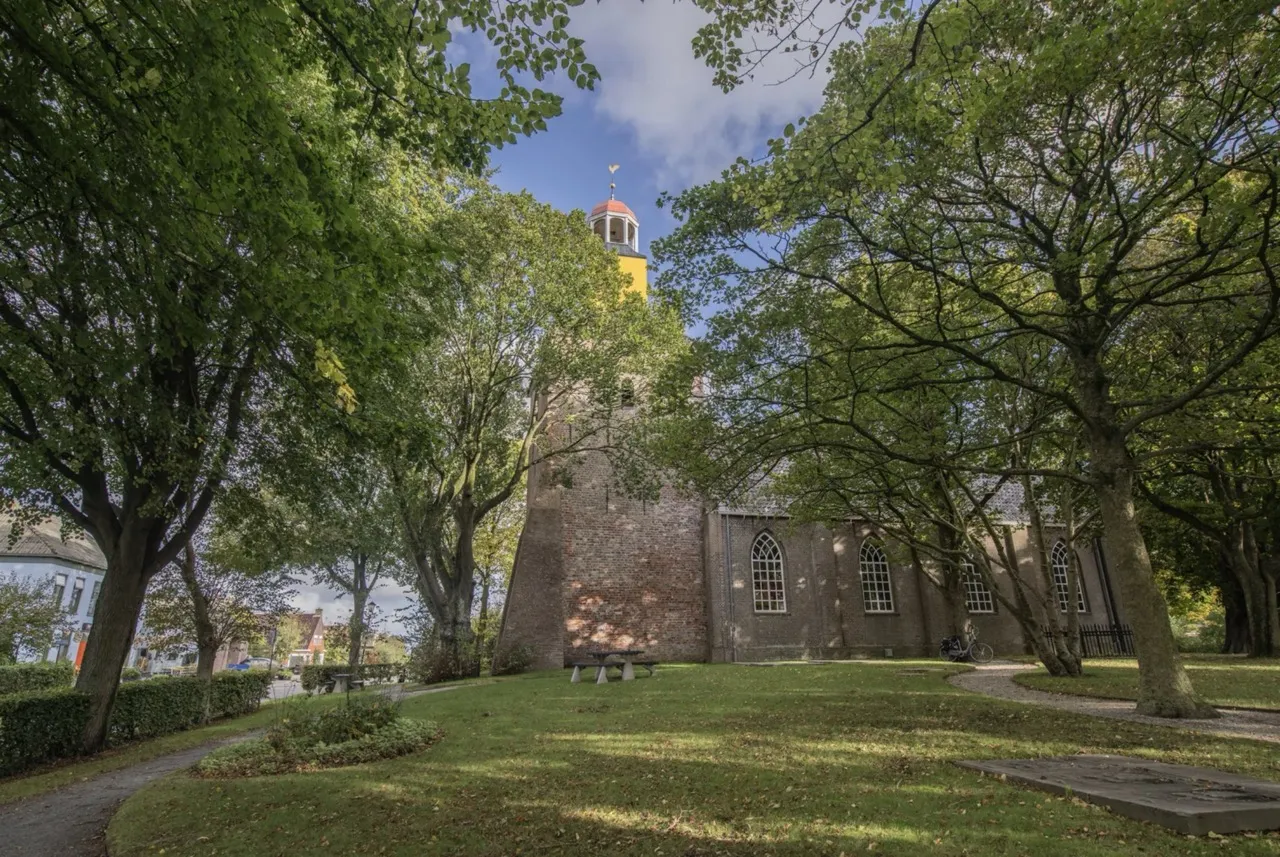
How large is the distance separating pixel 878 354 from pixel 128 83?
10256 millimetres

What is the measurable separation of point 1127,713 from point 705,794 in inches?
275

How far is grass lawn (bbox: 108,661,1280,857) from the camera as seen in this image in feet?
15.6

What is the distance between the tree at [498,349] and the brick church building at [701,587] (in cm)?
251

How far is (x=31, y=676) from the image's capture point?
22.5 metres

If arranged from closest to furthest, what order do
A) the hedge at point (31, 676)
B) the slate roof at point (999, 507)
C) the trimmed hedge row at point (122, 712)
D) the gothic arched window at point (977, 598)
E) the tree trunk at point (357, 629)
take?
the trimmed hedge row at point (122, 712), the hedge at point (31, 676), the slate roof at point (999, 507), the gothic arched window at point (977, 598), the tree trunk at point (357, 629)

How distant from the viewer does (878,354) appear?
11562mm

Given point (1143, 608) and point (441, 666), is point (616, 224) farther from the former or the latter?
point (1143, 608)

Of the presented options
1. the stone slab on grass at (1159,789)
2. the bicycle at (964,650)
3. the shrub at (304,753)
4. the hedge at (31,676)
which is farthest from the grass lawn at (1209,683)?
the hedge at (31,676)

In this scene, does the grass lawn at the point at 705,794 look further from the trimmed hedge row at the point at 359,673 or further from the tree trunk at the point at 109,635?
the trimmed hedge row at the point at 359,673

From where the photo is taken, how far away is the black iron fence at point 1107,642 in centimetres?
2688

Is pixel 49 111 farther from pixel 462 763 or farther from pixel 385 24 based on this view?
pixel 462 763

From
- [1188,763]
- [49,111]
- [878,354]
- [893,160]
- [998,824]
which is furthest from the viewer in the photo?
[878,354]

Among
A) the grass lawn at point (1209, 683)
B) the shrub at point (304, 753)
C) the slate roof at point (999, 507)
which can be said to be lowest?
the shrub at point (304, 753)

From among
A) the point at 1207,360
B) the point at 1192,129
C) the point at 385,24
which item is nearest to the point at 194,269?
the point at 385,24
